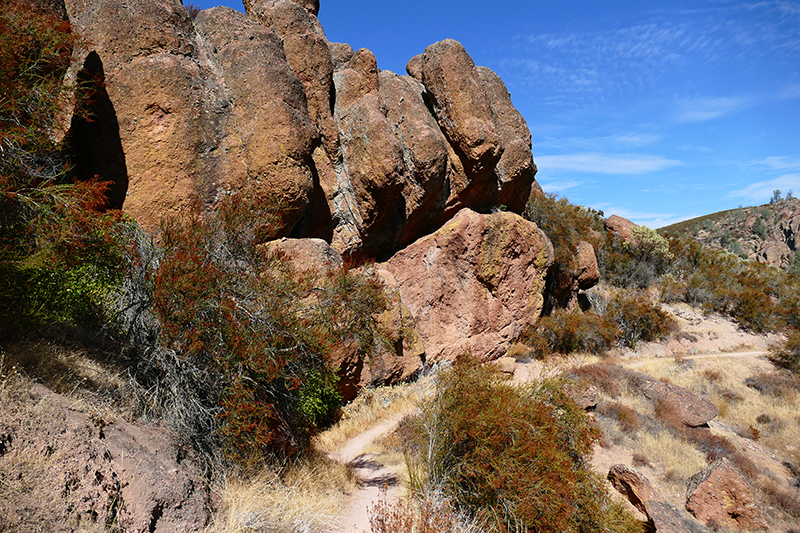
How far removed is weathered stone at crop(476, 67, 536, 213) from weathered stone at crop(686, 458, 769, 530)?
10.2m

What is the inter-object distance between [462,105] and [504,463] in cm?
1156

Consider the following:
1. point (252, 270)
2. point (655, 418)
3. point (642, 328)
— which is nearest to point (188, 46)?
point (252, 270)

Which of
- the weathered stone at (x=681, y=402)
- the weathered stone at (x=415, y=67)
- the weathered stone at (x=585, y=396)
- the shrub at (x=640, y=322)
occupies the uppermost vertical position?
the weathered stone at (x=415, y=67)

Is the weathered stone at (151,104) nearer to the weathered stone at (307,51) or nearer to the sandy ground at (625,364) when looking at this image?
the weathered stone at (307,51)

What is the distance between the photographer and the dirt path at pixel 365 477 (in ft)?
19.6

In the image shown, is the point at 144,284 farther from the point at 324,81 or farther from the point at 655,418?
the point at 655,418

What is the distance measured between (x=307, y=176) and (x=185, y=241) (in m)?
4.48

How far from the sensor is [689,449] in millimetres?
10078

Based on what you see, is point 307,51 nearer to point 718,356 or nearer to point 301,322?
point 301,322

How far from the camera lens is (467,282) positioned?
14273mm

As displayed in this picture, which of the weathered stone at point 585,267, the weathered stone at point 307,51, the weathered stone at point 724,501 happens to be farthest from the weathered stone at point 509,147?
the weathered stone at point 724,501

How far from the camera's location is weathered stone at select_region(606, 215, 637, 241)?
27.0 metres

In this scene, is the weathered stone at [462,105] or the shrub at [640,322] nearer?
the weathered stone at [462,105]

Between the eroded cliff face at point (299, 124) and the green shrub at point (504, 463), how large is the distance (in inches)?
188
